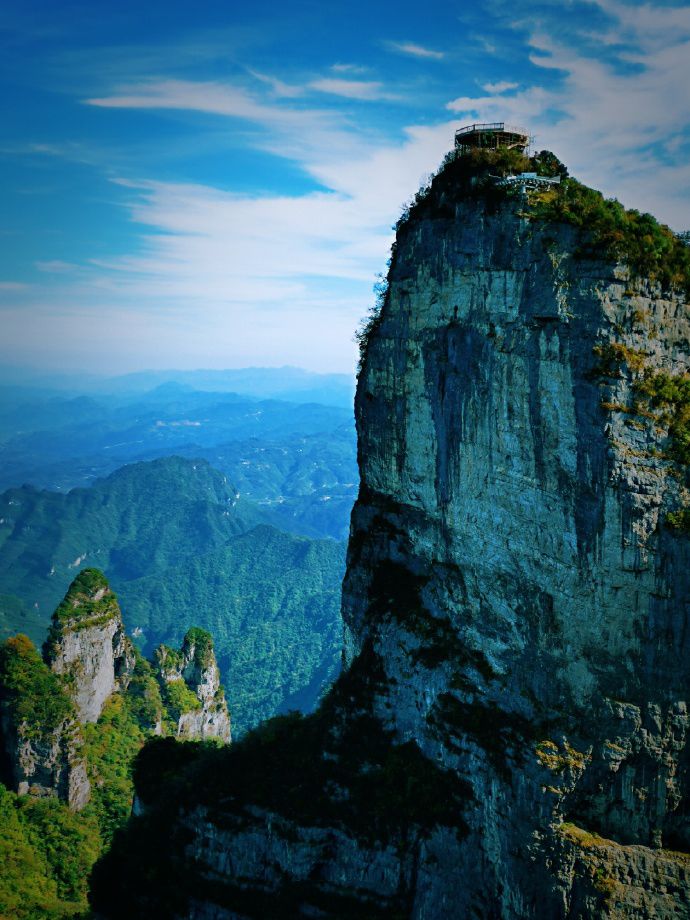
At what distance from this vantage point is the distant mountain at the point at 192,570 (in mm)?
94000

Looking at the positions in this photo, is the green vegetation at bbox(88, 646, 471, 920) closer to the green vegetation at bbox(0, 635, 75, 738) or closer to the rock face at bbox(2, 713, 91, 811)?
the green vegetation at bbox(0, 635, 75, 738)

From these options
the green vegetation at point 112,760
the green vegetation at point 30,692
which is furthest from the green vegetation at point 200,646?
the green vegetation at point 30,692

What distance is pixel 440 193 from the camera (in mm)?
19016

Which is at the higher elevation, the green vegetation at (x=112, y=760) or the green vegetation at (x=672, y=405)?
the green vegetation at (x=672, y=405)

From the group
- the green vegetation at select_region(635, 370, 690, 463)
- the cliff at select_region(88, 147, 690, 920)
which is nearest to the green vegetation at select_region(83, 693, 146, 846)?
the cliff at select_region(88, 147, 690, 920)

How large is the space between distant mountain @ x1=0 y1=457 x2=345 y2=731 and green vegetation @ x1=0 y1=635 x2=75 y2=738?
42.0 metres

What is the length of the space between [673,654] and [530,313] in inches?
339

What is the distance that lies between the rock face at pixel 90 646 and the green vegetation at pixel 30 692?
6.76 ft

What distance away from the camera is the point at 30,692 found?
1607 inches

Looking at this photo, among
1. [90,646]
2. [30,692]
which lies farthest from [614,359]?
[90,646]

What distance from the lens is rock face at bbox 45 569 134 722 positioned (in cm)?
4509

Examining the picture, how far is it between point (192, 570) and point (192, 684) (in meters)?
68.2

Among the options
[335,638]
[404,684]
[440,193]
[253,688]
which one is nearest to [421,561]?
[404,684]

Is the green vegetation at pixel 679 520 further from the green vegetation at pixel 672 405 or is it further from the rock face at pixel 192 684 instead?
the rock face at pixel 192 684
